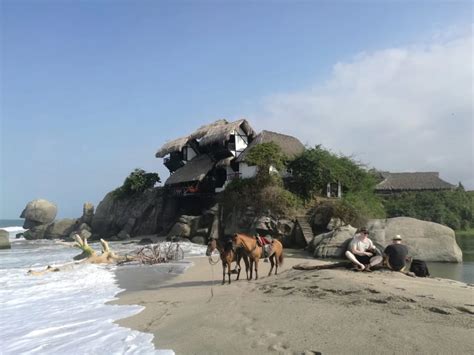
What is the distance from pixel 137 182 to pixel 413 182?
107 ft

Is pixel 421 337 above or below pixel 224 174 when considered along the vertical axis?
below

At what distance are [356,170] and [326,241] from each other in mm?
13124

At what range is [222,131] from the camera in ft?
131

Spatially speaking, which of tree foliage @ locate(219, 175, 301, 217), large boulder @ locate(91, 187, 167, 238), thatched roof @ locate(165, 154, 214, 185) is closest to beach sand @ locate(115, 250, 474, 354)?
tree foliage @ locate(219, 175, 301, 217)

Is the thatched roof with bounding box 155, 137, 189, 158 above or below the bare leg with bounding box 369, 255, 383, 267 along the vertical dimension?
above

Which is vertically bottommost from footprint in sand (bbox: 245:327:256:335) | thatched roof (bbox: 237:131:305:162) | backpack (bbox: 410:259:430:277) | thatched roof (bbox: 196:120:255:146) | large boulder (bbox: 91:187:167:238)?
footprint in sand (bbox: 245:327:256:335)

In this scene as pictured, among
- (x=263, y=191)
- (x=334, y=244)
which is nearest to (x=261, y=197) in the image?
(x=263, y=191)

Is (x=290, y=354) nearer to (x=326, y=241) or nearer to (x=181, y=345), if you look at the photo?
(x=181, y=345)

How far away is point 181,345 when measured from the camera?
6.03 m

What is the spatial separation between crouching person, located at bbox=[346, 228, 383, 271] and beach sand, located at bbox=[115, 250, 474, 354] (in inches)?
14.8

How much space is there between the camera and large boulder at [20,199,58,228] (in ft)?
183

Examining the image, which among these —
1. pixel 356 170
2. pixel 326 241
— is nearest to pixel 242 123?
pixel 356 170

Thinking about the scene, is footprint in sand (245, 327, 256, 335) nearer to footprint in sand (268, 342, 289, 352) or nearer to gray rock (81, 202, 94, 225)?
footprint in sand (268, 342, 289, 352)

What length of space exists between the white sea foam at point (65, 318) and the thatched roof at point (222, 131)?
25.3 m
